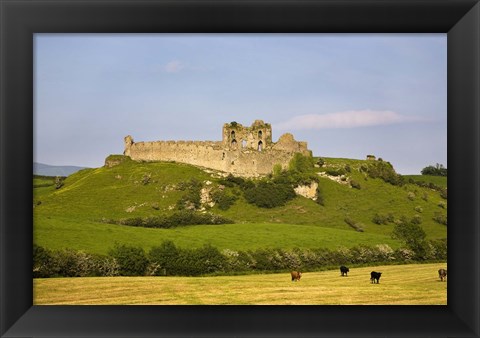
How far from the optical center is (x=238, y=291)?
15.7m

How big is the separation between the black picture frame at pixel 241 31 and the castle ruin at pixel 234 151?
46.9 m

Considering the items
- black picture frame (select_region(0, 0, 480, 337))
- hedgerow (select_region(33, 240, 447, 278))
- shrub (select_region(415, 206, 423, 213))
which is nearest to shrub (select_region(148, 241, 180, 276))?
hedgerow (select_region(33, 240, 447, 278))

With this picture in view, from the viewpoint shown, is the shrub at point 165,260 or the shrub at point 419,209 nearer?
the shrub at point 165,260

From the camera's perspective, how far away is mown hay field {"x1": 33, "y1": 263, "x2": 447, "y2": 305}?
12266mm

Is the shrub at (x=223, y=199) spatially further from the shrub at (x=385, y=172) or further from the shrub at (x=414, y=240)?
the shrub at (x=414, y=240)

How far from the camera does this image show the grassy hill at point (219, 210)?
95.0ft

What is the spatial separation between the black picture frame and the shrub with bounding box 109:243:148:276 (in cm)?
1207

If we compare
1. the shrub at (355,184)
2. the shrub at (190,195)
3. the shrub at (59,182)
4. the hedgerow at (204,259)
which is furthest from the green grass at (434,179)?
the shrub at (59,182)

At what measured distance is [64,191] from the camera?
4416 centimetres

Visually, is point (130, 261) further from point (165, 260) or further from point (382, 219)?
point (382, 219)

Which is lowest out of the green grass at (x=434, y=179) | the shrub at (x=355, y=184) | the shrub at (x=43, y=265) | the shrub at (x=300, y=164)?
the shrub at (x=43, y=265)

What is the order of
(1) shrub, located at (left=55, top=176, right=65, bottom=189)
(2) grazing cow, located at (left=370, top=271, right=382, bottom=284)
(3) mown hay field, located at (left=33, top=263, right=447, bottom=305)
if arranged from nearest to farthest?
(3) mown hay field, located at (left=33, top=263, right=447, bottom=305)
(2) grazing cow, located at (left=370, top=271, right=382, bottom=284)
(1) shrub, located at (left=55, top=176, right=65, bottom=189)

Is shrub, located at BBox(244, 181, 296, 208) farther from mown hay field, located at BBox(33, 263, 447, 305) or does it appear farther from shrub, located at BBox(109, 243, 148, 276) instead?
mown hay field, located at BBox(33, 263, 447, 305)
